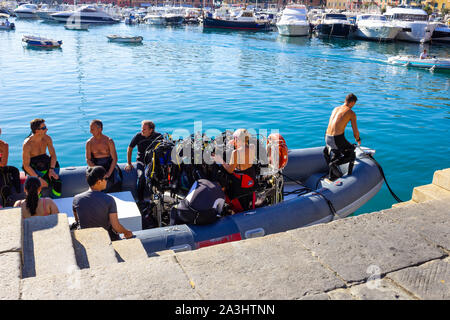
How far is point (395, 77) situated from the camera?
20.8 m

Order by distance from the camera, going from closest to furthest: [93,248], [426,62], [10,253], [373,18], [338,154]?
[10,253]
[93,248]
[338,154]
[426,62]
[373,18]

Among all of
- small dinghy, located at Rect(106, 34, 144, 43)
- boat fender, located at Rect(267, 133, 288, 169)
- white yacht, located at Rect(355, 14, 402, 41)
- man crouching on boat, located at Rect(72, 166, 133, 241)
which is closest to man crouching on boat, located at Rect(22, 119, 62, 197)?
man crouching on boat, located at Rect(72, 166, 133, 241)

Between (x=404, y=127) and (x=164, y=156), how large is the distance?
996 centimetres

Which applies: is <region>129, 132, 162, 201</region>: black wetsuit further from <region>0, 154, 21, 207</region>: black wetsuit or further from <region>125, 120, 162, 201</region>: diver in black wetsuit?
<region>0, 154, 21, 207</region>: black wetsuit

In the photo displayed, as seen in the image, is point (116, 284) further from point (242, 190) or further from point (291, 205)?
point (291, 205)

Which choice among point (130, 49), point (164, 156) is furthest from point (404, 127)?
point (130, 49)

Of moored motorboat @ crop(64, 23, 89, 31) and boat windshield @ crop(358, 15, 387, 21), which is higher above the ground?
boat windshield @ crop(358, 15, 387, 21)

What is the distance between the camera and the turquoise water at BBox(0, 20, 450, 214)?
35.3 feet

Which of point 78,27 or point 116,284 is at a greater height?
point 78,27

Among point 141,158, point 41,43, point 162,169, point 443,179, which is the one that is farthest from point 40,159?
point 41,43

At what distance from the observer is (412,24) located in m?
39.9

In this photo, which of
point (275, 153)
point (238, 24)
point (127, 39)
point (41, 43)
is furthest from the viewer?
point (238, 24)

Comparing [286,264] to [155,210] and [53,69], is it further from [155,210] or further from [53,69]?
[53,69]

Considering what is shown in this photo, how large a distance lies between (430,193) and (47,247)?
369cm
